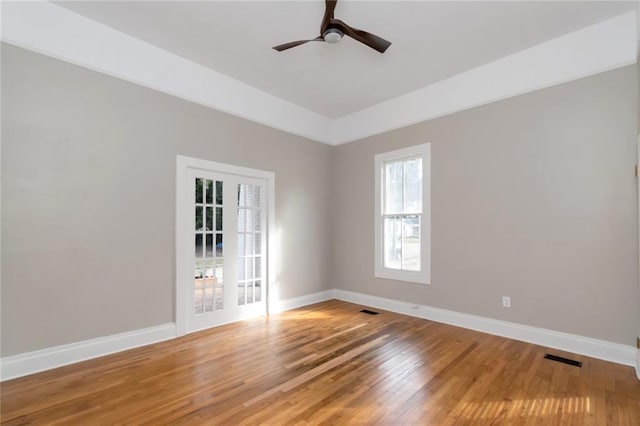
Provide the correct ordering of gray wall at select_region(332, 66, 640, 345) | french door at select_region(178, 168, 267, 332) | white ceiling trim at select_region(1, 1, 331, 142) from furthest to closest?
french door at select_region(178, 168, 267, 332), gray wall at select_region(332, 66, 640, 345), white ceiling trim at select_region(1, 1, 331, 142)

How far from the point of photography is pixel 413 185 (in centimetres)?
465

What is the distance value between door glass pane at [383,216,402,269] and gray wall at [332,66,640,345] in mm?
435

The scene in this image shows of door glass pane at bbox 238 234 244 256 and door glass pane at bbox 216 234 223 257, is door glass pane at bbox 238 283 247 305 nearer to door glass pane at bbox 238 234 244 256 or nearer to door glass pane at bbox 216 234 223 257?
door glass pane at bbox 238 234 244 256

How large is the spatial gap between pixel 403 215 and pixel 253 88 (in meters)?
2.93

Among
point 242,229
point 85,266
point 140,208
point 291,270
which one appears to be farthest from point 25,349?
point 291,270

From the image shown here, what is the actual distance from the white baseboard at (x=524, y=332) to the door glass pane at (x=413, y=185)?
1.44m

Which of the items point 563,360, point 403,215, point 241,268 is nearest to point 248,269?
point 241,268

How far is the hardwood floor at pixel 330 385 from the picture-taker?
6.92ft

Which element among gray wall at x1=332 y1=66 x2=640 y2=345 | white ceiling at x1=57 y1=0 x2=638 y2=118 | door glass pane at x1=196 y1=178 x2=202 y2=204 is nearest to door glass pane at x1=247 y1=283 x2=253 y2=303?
door glass pane at x1=196 y1=178 x2=202 y2=204

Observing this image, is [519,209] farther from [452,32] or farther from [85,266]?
[85,266]

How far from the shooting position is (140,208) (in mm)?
3396

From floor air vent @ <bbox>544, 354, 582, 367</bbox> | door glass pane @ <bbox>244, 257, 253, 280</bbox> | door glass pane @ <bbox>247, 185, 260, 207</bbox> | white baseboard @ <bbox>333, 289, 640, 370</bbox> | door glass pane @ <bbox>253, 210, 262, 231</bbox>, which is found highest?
door glass pane @ <bbox>247, 185, 260, 207</bbox>

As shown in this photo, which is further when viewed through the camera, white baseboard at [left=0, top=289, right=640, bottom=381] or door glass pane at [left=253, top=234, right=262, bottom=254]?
door glass pane at [left=253, top=234, right=262, bottom=254]

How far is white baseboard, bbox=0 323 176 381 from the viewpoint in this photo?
8.61ft
